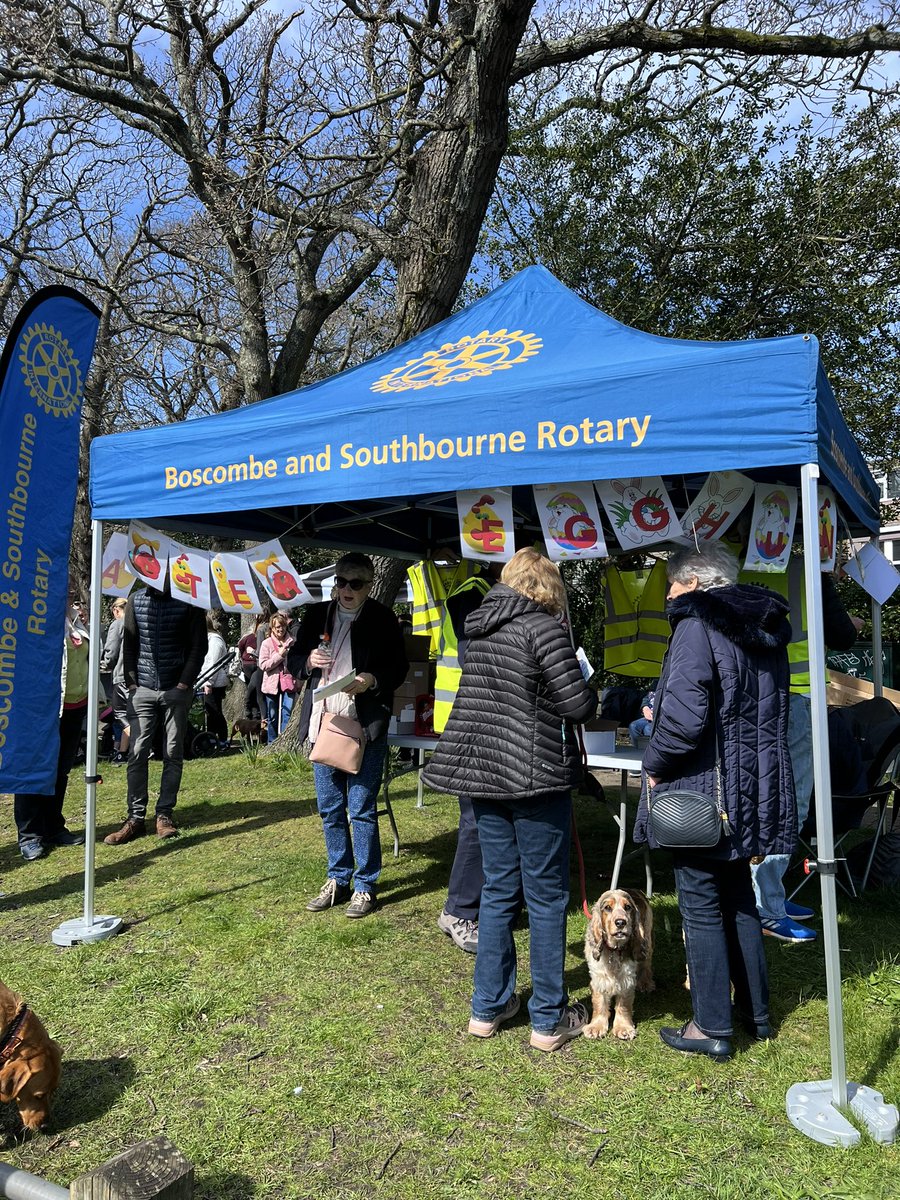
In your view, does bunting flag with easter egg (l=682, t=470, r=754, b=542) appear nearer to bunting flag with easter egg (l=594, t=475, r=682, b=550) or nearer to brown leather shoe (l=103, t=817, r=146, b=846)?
bunting flag with easter egg (l=594, t=475, r=682, b=550)

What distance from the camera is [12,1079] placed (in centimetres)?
254

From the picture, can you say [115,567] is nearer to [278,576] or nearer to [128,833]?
[278,576]

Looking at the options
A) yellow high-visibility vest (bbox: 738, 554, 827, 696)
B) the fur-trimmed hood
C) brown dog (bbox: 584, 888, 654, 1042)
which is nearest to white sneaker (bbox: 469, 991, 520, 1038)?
brown dog (bbox: 584, 888, 654, 1042)

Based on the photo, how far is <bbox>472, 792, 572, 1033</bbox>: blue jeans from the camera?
3.05 meters

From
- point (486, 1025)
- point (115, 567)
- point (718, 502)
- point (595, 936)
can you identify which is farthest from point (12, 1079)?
point (718, 502)

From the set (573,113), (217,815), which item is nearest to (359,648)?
(217,815)

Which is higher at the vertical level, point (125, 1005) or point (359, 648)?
point (359, 648)

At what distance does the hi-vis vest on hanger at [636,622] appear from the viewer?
18.2 ft

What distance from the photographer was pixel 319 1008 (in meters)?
3.46

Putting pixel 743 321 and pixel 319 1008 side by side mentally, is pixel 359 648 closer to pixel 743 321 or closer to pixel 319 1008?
pixel 319 1008

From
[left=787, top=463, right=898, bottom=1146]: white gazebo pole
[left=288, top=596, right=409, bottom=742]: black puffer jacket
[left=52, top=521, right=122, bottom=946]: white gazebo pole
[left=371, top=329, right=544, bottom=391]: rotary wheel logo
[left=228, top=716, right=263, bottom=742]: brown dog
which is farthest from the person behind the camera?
[left=228, top=716, right=263, bottom=742]: brown dog

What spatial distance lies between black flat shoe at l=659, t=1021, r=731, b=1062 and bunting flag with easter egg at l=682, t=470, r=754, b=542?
188 centimetres

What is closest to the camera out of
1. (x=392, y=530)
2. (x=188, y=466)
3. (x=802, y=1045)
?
(x=802, y=1045)

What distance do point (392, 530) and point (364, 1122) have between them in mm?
3981
